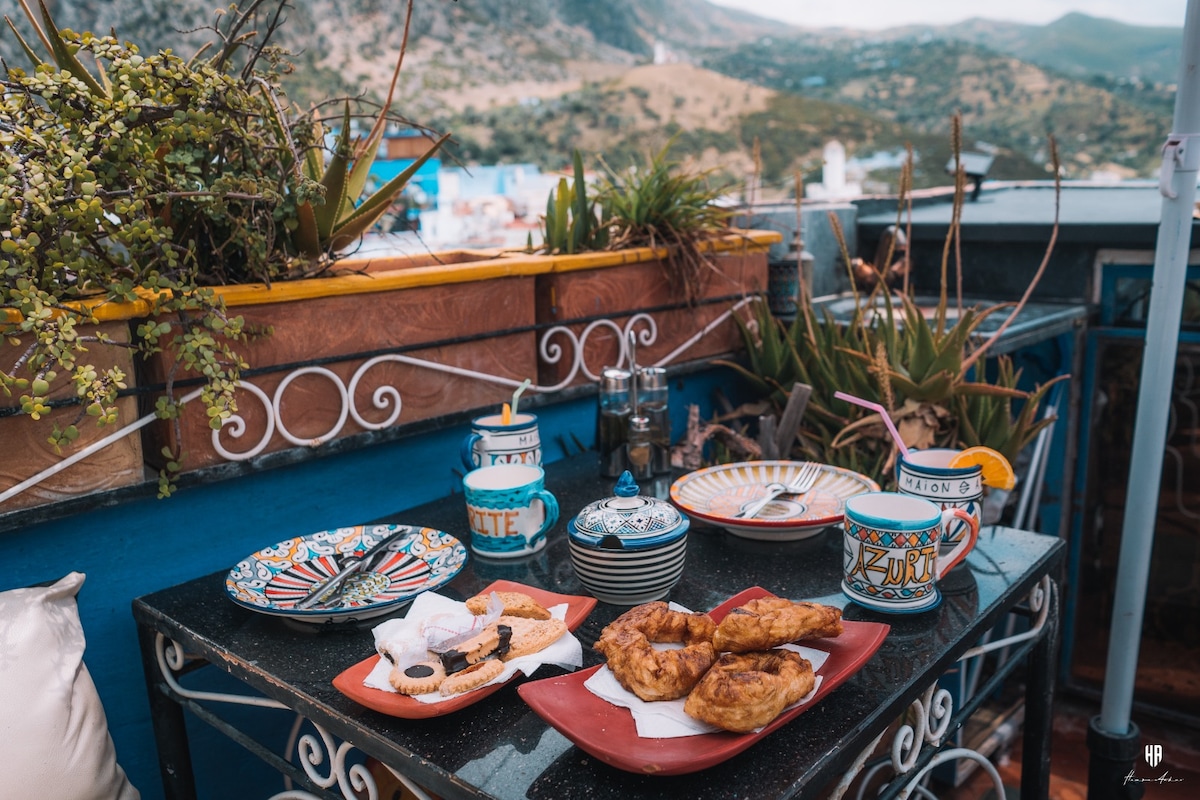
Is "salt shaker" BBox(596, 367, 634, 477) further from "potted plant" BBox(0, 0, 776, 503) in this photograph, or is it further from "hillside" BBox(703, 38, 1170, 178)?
"hillside" BBox(703, 38, 1170, 178)

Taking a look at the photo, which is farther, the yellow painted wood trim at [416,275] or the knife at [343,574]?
the yellow painted wood trim at [416,275]

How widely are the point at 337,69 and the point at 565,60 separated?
1030 cm

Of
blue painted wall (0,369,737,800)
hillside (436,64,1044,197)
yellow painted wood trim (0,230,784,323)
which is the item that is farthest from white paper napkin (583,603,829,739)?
hillside (436,64,1044,197)

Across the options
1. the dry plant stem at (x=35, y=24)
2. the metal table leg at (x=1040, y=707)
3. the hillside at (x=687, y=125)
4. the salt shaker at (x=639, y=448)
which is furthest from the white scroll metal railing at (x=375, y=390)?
the hillside at (x=687, y=125)

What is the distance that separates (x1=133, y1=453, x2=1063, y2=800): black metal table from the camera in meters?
0.86

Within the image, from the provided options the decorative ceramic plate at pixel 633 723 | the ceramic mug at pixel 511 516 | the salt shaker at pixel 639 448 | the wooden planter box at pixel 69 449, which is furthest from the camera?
the salt shaker at pixel 639 448

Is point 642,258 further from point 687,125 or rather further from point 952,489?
point 687,125

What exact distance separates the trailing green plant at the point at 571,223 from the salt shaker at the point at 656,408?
444 millimetres

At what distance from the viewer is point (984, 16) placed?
39062mm

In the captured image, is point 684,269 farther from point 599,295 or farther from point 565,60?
point 565,60

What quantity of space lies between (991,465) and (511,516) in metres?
0.75

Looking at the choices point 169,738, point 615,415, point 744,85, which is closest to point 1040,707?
point 615,415

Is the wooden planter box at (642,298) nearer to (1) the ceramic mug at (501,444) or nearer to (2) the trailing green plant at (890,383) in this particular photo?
(2) the trailing green plant at (890,383)

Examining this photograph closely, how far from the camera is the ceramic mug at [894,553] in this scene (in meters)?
1.14
